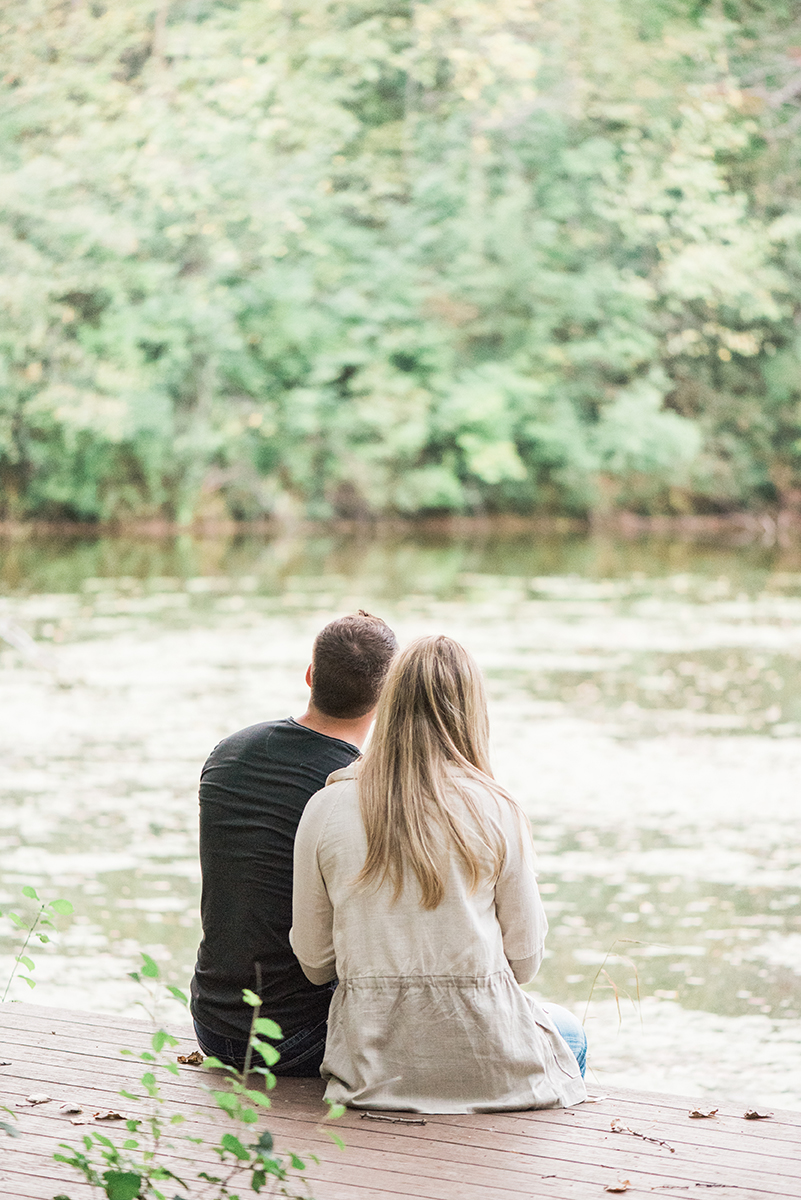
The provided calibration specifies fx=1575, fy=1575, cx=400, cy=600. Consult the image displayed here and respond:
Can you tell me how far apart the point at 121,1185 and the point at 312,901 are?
0.75 m

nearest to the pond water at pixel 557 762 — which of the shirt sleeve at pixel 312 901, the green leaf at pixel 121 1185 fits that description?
the shirt sleeve at pixel 312 901

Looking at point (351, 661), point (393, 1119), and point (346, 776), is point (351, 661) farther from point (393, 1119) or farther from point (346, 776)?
point (393, 1119)

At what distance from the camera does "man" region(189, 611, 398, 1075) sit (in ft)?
9.27

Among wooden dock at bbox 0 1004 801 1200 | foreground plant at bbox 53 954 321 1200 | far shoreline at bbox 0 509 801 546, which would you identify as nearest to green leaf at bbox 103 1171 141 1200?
foreground plant at bbox 53 954 321 1200

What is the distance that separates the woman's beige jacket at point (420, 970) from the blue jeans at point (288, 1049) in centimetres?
17

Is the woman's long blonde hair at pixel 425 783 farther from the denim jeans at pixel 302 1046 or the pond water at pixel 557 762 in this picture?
the pond water at pixel 557 762

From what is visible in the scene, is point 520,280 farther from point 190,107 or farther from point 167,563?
point 167,563

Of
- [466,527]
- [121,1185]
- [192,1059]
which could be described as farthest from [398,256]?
[121,1185]

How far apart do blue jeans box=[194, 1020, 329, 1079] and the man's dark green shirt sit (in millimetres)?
44

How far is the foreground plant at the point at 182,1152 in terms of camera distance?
189cm

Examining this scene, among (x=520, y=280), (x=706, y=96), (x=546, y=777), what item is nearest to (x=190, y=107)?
(x=520, y=280)

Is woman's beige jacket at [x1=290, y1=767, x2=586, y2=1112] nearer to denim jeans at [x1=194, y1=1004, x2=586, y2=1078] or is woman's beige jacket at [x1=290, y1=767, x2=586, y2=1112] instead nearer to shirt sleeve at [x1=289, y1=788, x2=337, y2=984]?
shirt sleeve at [x1=289, y1=788, x2=337, y2=984]

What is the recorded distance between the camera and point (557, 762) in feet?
29.1

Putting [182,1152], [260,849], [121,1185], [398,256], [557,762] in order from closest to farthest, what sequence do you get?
[121,1185], [182,1152], [260,849], [557,762], [398,256]
